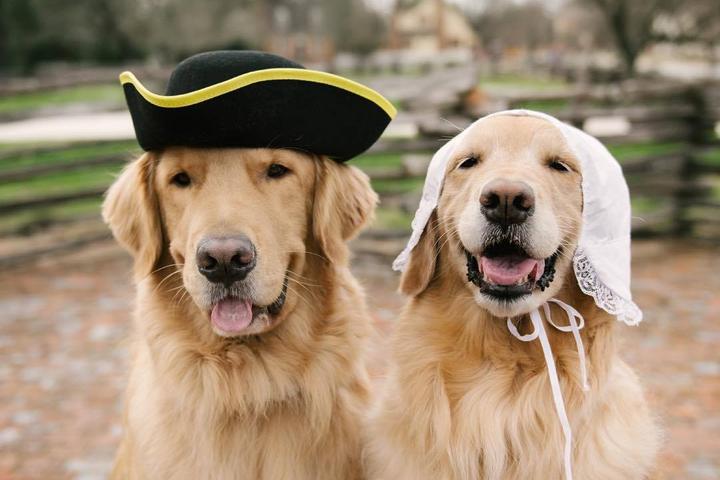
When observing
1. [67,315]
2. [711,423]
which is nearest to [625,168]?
[711,423]

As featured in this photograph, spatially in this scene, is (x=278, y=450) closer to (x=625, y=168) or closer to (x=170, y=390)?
(x=170, y=390)

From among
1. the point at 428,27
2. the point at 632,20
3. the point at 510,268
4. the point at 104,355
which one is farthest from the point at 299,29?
the point at 510,268

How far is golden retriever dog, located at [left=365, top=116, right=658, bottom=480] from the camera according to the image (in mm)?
2502

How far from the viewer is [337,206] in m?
3.08

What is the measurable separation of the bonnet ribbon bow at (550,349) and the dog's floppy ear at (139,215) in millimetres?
1584

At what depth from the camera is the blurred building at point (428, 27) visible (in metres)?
76.9

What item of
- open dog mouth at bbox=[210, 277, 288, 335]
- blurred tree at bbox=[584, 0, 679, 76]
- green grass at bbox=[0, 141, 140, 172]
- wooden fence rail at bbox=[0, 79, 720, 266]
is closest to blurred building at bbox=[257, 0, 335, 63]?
blurred tree at bbox=[584, 0, 679, 76]

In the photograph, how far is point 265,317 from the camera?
108 inches

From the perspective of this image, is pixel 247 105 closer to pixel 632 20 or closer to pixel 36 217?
pixel 36 217

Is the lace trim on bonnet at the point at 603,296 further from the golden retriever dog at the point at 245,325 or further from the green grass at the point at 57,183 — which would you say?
the green grass at the point at 57,183

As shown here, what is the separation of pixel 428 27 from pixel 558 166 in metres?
79.7

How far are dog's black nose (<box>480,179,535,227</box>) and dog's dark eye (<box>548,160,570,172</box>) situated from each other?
1.11 ft

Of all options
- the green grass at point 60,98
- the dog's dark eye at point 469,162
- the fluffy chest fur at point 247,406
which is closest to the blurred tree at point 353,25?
the green grass at point 60,98

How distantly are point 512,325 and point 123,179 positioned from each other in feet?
6.14
